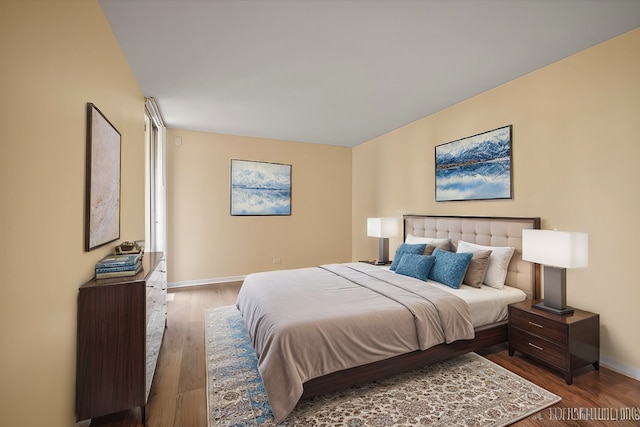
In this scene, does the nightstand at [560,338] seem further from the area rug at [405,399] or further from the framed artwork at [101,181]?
the framed artwork at [101,181]

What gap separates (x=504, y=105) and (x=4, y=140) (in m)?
3.87

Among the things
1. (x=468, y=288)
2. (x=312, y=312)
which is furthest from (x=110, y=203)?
(x=468, y=288)

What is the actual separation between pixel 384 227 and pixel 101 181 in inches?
139

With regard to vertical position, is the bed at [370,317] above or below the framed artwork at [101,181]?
below

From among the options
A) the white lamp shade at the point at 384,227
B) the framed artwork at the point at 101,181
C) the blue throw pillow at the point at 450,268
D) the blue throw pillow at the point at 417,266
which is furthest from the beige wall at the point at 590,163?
the framed artwork at the point at 101,181

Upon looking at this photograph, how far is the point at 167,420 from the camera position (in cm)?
184

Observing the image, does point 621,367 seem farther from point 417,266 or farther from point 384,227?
point 384,227

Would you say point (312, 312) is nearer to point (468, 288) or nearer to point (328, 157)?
point (468, 288)

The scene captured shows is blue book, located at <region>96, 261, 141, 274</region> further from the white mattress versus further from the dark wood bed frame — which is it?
the white mattress

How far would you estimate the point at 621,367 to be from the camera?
231cm

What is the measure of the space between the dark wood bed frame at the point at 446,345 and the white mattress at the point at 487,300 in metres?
0.08

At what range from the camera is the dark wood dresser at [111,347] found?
167cm

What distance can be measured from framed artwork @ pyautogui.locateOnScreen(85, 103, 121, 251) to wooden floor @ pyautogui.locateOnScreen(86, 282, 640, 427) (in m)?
1.17

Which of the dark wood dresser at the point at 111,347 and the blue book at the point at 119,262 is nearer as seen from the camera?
the dark wood dresser at the point at 111,347
